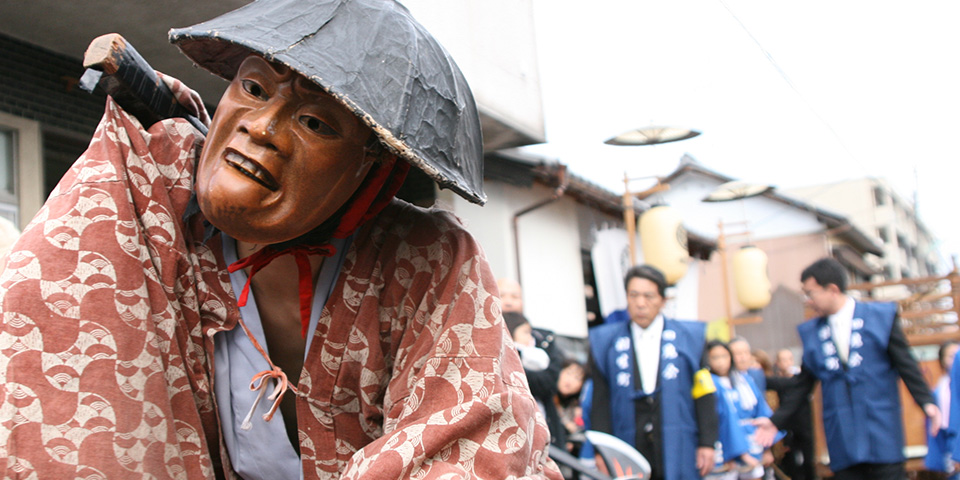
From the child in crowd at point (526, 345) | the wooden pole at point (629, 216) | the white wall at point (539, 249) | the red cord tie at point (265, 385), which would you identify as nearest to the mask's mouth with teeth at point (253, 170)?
the red cord tie at point (265, 385)

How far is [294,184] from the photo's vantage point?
1528 millimetres

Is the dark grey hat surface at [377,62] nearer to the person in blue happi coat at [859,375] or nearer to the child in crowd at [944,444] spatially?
the person in blue happi coat at [859,375]

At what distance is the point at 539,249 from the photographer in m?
10.5

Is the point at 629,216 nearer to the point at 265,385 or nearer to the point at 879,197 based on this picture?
the point at 265,385

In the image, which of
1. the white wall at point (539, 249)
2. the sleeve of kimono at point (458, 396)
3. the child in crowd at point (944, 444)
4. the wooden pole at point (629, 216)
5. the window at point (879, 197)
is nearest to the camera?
the sleeve of kimono at point (458, 396)

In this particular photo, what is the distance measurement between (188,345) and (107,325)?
0.23 metres

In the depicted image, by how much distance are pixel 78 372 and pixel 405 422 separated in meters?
0.55

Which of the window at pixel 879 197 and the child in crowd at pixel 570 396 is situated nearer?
the child in crowd at pixel 570 396

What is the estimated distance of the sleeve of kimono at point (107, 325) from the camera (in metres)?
1.38

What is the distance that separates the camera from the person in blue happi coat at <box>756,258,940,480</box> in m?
5.50

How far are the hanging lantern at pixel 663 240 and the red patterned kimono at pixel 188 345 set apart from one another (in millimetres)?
11663

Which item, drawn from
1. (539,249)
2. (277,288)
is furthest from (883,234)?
(277,288)

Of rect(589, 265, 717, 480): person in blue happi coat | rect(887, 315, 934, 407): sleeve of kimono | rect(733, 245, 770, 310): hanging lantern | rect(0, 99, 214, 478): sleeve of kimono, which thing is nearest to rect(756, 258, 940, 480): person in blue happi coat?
rect(887, 315, 934, 407): sleeve of kimono

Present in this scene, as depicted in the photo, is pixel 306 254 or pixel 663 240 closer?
pixel 306 254
